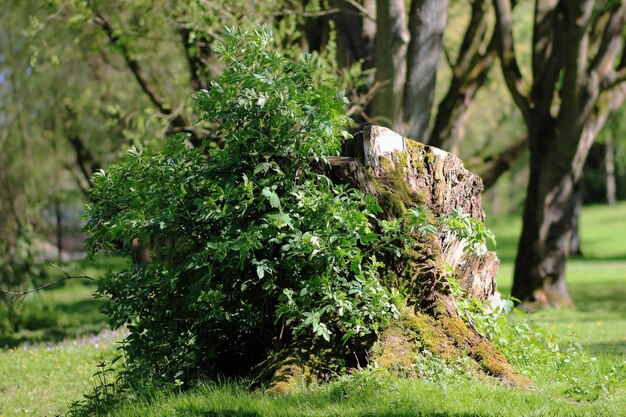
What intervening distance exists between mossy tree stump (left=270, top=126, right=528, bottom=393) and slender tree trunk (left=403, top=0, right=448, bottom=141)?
479cm

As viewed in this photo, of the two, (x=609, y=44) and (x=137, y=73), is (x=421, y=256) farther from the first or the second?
(x=609, y=44)

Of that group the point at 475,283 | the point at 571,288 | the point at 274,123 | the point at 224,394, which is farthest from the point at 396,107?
the point at 571,288

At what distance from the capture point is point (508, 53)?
1530 centimetres

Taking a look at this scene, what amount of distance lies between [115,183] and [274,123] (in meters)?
1.54

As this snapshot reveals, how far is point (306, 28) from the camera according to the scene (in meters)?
14.9

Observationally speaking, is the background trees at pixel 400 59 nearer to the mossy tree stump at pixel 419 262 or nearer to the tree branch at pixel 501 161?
the tree branch at pixel 501 161

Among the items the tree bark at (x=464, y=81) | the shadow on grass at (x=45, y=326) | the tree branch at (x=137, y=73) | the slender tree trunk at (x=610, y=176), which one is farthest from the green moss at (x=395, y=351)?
the slender tree trunk at (x=610, y=176)

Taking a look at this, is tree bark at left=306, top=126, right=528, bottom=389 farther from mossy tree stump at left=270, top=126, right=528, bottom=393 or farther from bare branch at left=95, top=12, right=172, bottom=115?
bare branch at left=95, top=12, right=172, bottom=115

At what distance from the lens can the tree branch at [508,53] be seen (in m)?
15.1

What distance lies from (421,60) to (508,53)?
389cm

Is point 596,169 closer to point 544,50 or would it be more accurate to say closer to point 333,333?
point 544,50

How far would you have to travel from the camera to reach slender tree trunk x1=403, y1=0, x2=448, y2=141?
39.4 feet

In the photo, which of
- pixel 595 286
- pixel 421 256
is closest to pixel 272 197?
pixel 421 256

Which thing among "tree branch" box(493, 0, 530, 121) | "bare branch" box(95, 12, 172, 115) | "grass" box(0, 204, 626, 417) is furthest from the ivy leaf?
"tree branch" box(493, 0, 530, 121)
